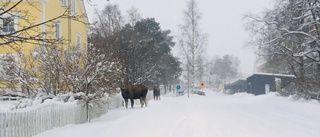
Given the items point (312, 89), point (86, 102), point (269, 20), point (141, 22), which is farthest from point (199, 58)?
point (86, 102)

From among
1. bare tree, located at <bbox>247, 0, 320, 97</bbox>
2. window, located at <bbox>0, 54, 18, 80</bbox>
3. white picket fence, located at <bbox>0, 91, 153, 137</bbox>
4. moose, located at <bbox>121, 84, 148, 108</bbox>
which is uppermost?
bare tree, located at <bbox>247, 0, 320, 97</bbox>

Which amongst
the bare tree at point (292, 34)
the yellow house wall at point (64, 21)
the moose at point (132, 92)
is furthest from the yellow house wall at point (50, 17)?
the bare tree at point (292, 34)

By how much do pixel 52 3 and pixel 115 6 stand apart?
34957 millimetres

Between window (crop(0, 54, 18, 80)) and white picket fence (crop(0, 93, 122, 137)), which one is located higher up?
window (crop(0, 54, 18, 80))

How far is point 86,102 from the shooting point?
53.6 feet

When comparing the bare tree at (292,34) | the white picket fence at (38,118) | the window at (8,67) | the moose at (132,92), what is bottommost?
the white picket fence at (38,118)

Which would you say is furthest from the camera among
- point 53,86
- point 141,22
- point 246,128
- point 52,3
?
point 141,22

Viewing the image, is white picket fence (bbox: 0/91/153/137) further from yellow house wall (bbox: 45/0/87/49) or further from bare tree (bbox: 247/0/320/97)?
bare tree (bbox: 247/0/320/97)

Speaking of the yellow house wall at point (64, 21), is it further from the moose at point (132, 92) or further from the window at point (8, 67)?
the window at point (8, 67)

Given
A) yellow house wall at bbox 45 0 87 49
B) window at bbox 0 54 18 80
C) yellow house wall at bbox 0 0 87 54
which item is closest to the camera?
window at bbox 0 54 18 80

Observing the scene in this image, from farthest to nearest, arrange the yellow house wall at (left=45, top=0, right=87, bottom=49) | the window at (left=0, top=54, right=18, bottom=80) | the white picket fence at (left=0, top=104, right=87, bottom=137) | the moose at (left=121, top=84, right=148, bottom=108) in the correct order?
the yellow house wall at (left=45, top=0, right=87, bottom=49), the moose at (left=121, top=84, right=148, bottom=108), the window at (left=0, top=54, right=18, bottom=80), the white picket fence at (left=0, top=104, right=87, bottom=137)

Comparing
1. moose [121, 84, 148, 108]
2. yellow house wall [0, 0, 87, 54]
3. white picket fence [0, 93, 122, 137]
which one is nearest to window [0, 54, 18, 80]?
white picket fence [0, 93, 122, 137]

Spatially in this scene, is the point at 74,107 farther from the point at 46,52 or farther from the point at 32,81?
the point at 46,52

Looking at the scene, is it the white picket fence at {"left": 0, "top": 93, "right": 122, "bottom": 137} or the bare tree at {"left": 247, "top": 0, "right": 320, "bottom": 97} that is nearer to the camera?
the white picket fence at {"left": 0, "top": 93, "right": 122, "bottom": 137}
